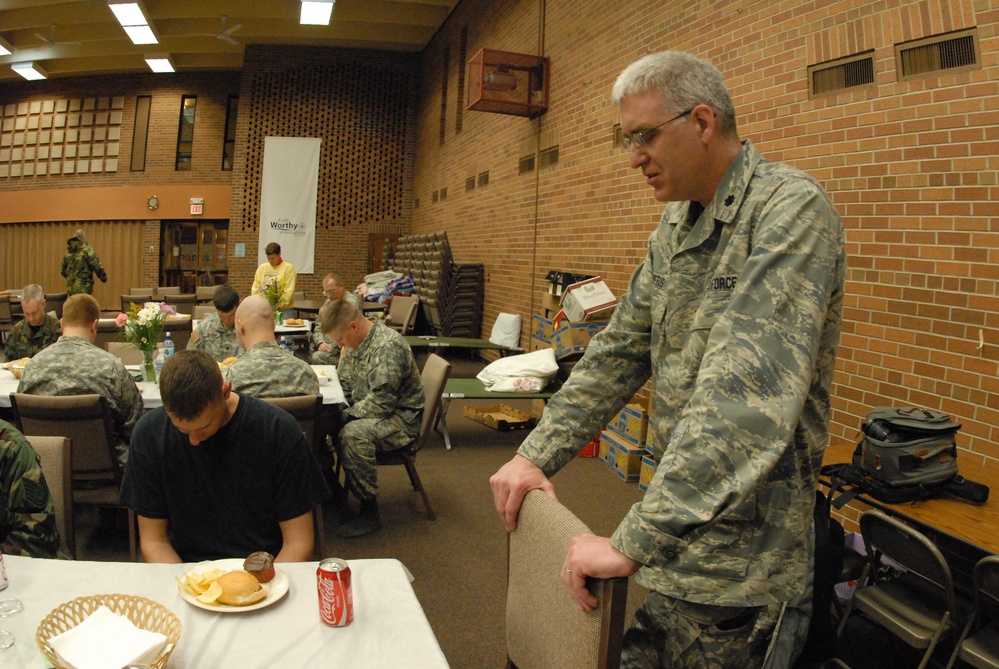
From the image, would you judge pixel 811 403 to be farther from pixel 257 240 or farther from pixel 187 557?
pixel 257 240

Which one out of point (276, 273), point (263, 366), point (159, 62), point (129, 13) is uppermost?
point (159, 62)

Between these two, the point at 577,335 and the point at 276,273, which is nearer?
the point at 577,335

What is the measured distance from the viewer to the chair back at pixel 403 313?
1002 cm

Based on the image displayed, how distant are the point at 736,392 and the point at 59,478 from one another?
2.16m

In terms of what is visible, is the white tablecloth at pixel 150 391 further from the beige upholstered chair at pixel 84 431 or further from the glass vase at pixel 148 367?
the beige upholstered chair at pixel 84 431

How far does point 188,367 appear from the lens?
6.54 feet

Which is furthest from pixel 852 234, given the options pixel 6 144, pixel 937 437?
pixel 6 144

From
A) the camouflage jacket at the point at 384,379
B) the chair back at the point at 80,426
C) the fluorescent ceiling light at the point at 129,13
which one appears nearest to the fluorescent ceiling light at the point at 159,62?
the fluorescent ceiling light at the point at 129,13

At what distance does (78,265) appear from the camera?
37.4 feet

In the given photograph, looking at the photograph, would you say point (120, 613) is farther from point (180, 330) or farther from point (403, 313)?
point (403, 313)

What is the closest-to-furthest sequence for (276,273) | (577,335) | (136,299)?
(577,335)
(276,273)
(136,299)

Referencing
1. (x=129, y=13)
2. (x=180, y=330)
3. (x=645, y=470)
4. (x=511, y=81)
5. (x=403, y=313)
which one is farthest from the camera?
(x=129, y=13)

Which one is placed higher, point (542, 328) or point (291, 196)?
point (291, 196)

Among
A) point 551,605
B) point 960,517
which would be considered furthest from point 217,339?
point 960,517
